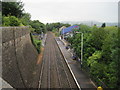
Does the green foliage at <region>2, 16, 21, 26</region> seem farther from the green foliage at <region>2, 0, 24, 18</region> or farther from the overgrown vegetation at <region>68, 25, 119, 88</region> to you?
the overgrown vegetation at <region>68, 25, 119, 88</region>

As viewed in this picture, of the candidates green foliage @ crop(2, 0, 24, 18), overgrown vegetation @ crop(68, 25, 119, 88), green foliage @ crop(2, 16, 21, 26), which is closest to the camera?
overgrown vegetation @ crop(68, 25, 119, 88)

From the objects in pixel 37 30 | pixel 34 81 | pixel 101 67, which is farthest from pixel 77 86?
pixel 37 30

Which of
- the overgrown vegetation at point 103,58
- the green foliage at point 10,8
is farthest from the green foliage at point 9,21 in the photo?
the overgrown vegetation at point 103,58

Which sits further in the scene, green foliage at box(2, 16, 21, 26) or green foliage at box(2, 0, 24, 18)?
green foliage at box(2, 0, 24, 18)

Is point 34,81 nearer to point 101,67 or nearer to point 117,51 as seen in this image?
point 101,67

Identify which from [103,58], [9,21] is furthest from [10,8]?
[103,58]

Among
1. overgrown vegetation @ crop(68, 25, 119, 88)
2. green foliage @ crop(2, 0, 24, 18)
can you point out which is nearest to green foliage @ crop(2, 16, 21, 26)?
green foliage @ crop(2, 0, 24, 18)

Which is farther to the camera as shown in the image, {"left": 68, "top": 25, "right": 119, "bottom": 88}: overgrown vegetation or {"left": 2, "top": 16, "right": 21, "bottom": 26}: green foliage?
{"left": 2, "top": 16, "right": 21, "bottom": 26}: green foliage

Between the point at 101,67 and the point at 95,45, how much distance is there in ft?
17.9

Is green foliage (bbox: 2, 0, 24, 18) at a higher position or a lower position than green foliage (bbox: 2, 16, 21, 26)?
higher

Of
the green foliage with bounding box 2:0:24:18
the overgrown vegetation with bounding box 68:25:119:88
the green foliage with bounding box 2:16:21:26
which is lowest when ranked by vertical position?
the overgrown vegetation with bounding box 68:25:119:88

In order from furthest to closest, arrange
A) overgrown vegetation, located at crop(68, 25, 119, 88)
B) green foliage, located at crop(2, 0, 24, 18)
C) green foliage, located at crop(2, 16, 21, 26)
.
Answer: green foliage, located at crop(2, 0, 24, 18)
green foliage, located at crop(2, 16, 21, 26)
overgrown vegetation, located at crop(68, 25, 119, 88)

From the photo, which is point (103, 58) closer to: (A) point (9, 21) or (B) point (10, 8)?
(A) point (9, 21)

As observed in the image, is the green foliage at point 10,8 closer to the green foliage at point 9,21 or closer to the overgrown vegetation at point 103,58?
the green foliage at point 9,21
